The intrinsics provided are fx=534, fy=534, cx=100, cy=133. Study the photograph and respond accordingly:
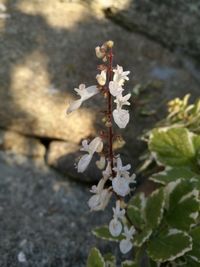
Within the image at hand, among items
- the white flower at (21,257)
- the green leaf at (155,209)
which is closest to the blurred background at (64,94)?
the white flower at (21,257)

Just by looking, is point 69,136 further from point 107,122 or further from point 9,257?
point 107,122

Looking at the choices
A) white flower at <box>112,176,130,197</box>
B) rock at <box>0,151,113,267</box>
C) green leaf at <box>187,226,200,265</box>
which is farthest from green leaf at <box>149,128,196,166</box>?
white flower at <box>112,176,130,197</box>

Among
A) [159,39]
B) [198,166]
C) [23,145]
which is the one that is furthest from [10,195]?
[159,39]

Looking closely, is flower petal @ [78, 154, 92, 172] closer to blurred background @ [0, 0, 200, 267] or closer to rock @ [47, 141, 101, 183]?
blurred background @ [0, 0, 200, 267]

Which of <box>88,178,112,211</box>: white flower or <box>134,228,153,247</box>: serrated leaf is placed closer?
Result: <box>88,178,112,211</box>: white flower

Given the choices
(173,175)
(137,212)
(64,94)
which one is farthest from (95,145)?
(64,94)

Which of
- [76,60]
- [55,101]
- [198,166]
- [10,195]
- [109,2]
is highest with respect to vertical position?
[109,2]

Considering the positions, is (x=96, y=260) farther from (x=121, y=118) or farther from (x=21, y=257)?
(x=121, y=118)
